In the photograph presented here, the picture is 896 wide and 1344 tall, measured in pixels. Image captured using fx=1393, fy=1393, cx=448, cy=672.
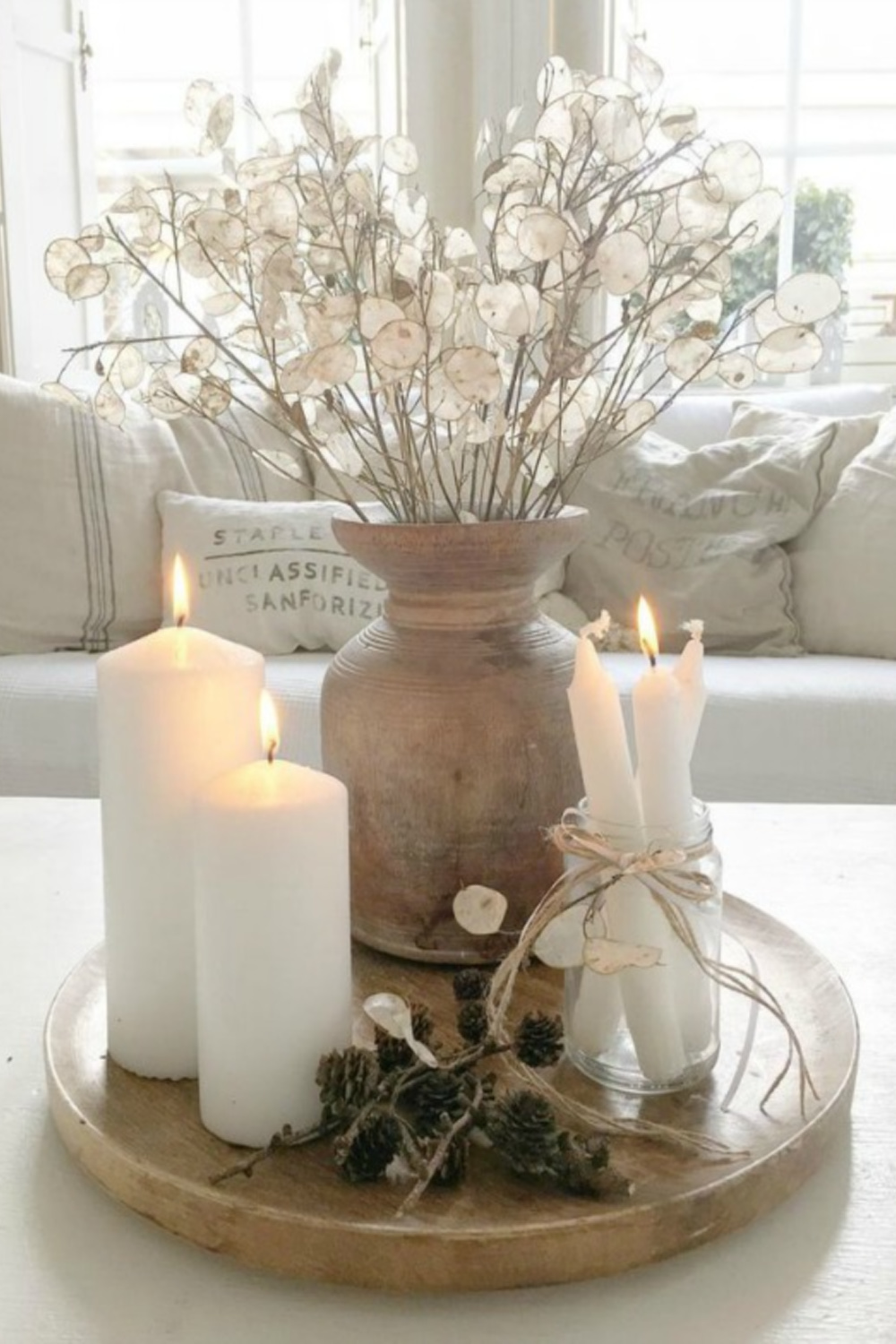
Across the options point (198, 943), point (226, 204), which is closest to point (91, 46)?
point (226, 204)

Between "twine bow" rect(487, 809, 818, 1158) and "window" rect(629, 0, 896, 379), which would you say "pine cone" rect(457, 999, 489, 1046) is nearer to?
"twine bow" rect(487, 809, 818, 1158)

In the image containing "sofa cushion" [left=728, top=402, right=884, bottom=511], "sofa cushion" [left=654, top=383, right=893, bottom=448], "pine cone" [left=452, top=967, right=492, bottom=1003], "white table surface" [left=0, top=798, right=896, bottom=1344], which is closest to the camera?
"white table surface" [left=0, top=798, right=896, bottom=1344]

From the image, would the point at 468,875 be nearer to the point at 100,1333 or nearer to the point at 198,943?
the point at 198,943

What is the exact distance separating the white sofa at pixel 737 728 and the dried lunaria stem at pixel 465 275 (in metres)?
1.23

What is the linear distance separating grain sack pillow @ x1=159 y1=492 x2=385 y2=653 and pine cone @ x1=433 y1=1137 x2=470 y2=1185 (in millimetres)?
1683

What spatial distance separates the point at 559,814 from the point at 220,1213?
0.32 meters

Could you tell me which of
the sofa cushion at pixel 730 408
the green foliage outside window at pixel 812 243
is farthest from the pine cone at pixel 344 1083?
the green foliage outside window at pixel 812 243

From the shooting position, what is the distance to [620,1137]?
2.09ft

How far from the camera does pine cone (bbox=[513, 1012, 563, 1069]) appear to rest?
70 cm

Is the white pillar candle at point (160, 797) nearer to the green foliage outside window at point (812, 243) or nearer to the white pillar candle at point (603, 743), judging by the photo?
the white pillar candle at point (603, 743)

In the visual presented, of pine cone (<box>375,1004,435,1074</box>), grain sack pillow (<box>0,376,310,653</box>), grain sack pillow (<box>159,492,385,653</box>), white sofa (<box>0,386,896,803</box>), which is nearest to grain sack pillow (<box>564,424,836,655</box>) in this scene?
white sofa (<box>0,386,896,803</box>)

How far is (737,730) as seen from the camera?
2.03 metres

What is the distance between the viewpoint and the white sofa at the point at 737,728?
201cm

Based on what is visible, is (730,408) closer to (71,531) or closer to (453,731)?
(71,531)
